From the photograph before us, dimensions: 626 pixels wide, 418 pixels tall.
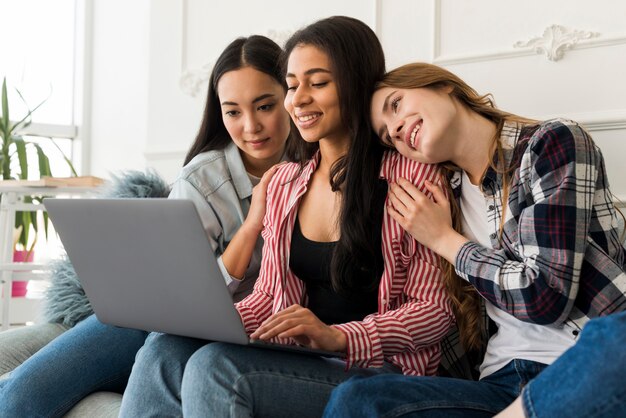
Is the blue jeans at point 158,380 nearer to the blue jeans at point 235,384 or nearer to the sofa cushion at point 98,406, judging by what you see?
the blue jeans at point 235,384

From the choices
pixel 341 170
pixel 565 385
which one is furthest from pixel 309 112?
pixel 565 385

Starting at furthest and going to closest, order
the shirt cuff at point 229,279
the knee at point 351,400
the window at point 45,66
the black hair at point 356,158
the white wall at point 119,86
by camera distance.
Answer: the window at point 45,66 < the white wall at point 119,86 < the shirt cuff at point 229,279 < the black hair at point 356,158 < the knee at point 351,400

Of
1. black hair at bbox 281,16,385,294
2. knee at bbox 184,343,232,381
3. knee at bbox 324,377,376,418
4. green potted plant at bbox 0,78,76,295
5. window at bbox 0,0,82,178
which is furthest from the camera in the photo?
window at bbox 0,0,82,178

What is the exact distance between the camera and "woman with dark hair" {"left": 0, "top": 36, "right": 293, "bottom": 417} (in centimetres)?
168

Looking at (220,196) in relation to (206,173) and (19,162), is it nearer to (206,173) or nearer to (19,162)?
(206,173)

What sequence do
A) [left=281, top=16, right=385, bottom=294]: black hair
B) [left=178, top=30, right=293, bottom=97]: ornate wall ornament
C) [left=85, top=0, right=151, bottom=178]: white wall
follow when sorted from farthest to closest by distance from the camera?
[left=85, top=0, right=151, bottom=178]: white wall, [left=178, top=30, right=293, bottom=97]: ornate wall ornament, [left=281, top=16, right=385, bottom=294]: black hair

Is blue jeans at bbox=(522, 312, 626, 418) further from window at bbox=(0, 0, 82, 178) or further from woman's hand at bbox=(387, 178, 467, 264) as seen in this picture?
window at bbox=(0, 0, 82, 178)

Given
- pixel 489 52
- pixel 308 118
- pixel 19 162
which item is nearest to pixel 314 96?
pixel 308 118

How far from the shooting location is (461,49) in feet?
6.27

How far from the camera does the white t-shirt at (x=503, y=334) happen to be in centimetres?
132

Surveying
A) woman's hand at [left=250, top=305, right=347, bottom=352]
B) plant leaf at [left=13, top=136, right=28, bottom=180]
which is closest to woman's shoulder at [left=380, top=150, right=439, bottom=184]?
woman's hand at [left=250, top=305, right=347, bottom=352]

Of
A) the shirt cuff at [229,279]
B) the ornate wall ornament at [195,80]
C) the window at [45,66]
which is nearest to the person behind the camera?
the shirt cuff at [229,279]

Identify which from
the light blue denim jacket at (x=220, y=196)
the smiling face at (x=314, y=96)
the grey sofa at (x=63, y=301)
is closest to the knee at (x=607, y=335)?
the smiling face at (x=314, y=96)

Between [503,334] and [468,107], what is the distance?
17.3 inches
